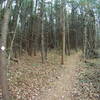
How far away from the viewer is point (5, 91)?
533 cm

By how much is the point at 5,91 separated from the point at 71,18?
28348 mm

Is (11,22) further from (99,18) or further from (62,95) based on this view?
(99,18)

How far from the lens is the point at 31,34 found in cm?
2088

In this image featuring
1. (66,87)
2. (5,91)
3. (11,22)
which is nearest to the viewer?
(5,91)

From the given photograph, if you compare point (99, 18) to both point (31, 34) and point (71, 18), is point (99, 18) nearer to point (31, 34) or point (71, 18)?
point (71, 18)

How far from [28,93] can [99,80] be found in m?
4.67

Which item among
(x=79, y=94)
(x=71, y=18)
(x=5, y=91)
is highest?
(x=71, y=18)

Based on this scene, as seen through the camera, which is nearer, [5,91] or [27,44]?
[5,91]

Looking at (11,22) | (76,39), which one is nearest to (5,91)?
(11,22)

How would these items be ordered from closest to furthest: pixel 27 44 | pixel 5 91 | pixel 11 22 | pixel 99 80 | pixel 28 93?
pixel 5 91
pixel 28 93
pixel 99 80
pixel 11 22
pixel 27 44

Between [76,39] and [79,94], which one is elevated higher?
[76,39]

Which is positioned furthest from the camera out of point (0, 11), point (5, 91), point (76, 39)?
point (76, 39)

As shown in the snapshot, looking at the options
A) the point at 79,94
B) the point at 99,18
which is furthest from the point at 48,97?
the point at 99,18

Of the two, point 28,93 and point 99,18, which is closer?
point 28,93
